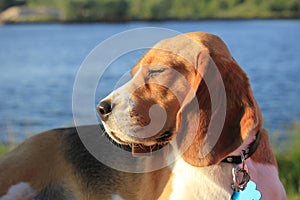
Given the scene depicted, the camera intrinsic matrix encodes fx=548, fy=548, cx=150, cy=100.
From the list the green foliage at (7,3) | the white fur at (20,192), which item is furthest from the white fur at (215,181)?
the green foliage at (7,3)

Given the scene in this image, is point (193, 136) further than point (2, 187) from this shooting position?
No

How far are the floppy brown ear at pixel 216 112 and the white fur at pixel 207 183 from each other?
0.43ft

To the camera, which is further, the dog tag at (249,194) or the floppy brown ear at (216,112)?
the dog tag at (249,194)

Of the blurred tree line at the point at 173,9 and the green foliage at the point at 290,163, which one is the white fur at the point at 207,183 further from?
the blurred tree line at the point at 173,9

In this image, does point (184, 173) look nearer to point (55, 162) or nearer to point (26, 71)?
point (55, 162)

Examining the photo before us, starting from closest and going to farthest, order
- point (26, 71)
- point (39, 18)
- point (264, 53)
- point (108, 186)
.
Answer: point (108, 186) → point (26, 71) → point (264, 53) → point (39, 18)

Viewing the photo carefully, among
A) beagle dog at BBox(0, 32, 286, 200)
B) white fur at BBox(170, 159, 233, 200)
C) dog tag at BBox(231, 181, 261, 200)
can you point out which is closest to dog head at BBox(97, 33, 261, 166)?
beagle dog at BBox(0, 32, 286, 200)

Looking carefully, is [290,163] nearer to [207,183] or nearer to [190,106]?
[207,183]

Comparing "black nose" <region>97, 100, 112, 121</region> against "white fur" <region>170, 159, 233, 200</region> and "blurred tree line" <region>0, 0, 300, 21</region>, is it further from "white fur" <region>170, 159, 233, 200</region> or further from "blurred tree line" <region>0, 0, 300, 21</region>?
"blurred tree line" <region>0, 0, 300, 21</region>

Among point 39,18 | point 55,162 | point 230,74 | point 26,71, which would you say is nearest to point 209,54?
point 230,74

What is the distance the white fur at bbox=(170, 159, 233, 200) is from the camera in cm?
330

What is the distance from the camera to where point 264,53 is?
30.7 metres

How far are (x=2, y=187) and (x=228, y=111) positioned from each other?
72.7 inches

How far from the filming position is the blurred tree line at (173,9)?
2397 inches
